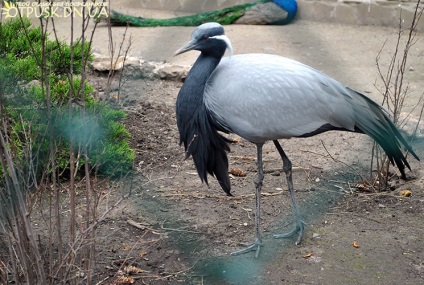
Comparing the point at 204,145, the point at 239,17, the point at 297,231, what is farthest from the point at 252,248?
the point at 239,17

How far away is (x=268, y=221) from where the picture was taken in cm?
375

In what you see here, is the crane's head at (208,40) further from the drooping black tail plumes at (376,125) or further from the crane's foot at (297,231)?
the crane's foot at (297,231)

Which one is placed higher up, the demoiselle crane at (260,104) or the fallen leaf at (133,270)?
the demoiselle crane at (260,104)

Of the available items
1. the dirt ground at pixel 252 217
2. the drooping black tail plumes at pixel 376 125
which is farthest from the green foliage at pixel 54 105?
the drooping black tail plumes at pixel 376 125

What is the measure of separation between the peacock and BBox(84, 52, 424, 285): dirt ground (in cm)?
240

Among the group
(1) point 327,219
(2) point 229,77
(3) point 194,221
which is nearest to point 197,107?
(2) point 229,77

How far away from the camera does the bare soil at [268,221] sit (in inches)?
127

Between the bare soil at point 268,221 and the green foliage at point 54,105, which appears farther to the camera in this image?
the green foliage at point 54,105

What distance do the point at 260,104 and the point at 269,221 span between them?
2.51ft

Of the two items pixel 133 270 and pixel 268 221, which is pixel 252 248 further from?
pixel 133 270

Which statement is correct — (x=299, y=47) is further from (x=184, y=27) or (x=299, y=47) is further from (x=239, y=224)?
(x=239, y=224)

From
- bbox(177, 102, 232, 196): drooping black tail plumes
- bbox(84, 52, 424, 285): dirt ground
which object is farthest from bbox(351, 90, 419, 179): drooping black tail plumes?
bbox(177, 102, 232, 196): drooping black tail plumes

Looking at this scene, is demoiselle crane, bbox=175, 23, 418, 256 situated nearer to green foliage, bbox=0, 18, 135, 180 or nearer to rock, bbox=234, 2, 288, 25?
green foliage, bbox=0, 18, 135, 180

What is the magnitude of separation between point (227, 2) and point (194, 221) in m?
4.25
